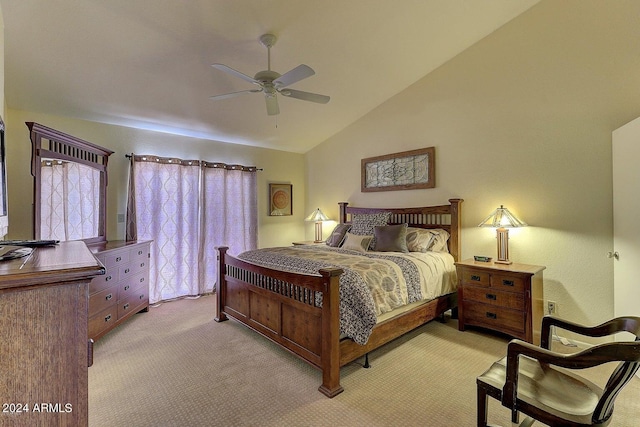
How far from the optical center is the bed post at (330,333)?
7.16ft

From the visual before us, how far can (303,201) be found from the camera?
618cm

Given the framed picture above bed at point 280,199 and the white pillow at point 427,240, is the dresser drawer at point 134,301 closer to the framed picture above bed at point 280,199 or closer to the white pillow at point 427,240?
the framed picture above bed at point 280,199

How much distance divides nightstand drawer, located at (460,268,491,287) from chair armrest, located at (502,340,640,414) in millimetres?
1866

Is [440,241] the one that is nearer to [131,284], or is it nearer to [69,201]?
[131,284]

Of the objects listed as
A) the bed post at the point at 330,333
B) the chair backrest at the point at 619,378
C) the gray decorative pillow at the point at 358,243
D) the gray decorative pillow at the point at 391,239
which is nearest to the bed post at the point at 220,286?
the gray decorative pillow at the point at 358,243

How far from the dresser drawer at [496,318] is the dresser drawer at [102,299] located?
3.89 m

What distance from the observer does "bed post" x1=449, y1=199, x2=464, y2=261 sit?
12.5 feet

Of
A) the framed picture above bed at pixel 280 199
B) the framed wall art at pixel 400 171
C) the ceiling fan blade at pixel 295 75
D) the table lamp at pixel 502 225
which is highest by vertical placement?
the ceiling fan blade at pixel 295 75

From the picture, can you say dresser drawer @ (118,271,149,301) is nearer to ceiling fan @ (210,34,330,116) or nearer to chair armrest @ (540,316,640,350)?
ceiling fan @ (210,34,330,116)

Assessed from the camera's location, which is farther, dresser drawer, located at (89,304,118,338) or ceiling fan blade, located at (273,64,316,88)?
dresser drawer, located at (89,304,118,338)

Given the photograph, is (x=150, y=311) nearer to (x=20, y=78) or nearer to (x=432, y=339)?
(x=20, y=78)

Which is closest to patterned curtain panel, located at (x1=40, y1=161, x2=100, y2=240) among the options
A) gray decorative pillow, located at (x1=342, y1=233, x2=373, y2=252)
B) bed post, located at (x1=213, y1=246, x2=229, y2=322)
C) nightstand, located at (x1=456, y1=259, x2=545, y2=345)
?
bed post, located at (x1=213, y1=246, x2=229, y2=322)

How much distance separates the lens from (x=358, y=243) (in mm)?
3949

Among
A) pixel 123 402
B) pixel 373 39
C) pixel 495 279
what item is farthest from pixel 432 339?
pixel 373 39
